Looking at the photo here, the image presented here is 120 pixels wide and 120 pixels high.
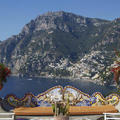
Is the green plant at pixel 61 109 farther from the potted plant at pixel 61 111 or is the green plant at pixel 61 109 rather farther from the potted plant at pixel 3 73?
the potted plant at pixel 3 73

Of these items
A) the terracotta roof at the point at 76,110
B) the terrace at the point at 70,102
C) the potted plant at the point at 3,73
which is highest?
the potted plant at the point at 3,73

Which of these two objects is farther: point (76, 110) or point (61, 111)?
point (76, 110)

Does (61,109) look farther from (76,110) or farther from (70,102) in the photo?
(70,102)

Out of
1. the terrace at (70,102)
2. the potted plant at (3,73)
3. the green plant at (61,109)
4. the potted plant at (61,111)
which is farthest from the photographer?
the potted plant at (3,73)

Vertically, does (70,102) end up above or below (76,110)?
above

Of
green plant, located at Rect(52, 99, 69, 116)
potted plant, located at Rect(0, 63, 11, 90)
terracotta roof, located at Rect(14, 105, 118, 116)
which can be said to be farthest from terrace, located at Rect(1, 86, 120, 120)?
green plant, located at Rect(52, 99, 69, 116)

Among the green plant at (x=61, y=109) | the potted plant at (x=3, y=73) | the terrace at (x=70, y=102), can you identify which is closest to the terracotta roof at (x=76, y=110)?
the terrace at (x=70, y=102)

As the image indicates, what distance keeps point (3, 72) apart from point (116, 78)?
7.14 m

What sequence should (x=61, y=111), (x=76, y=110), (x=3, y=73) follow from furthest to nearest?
(x=3, y=73) < (x=76, y=110) < (x=61, y=111)

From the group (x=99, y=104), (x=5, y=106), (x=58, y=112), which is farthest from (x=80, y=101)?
(x=58, y=112)

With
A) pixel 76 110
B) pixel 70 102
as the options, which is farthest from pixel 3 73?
pixel 76 110

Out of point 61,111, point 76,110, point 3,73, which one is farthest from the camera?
point 3,73

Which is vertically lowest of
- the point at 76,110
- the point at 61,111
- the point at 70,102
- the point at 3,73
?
the point at 76,110

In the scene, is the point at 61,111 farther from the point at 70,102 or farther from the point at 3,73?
the point at 3,73
